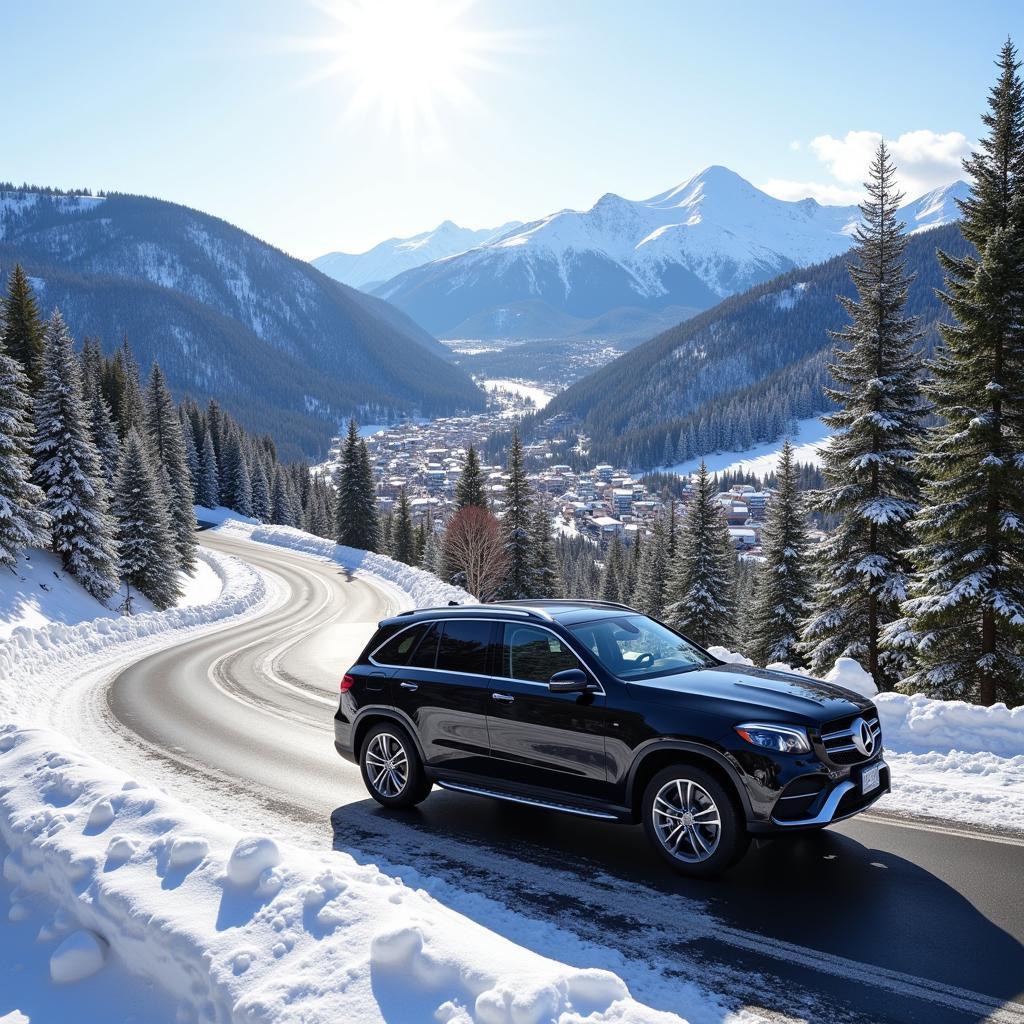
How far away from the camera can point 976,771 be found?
8.51 metres

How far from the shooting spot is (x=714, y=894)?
5.71 meters

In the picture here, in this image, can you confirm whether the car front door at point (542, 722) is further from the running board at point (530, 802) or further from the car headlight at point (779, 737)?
the car headlight at point (779, 737)

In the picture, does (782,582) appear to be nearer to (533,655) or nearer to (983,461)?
(983,461)

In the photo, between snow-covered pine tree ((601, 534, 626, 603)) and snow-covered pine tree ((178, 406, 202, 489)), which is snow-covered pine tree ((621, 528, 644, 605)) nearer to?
snow-covered pine tree ((601, 534, 626, 603))

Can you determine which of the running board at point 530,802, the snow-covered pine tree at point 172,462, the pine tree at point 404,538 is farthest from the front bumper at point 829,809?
the pine tree at point 404,538

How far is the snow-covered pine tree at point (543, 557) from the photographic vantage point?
153 feet

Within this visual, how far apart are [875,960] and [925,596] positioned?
561 inches

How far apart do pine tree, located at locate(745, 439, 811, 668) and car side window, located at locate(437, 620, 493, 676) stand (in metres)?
24.7

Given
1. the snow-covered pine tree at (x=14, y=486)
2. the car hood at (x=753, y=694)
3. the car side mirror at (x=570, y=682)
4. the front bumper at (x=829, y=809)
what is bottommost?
the front bumper at (x=829, y=809)

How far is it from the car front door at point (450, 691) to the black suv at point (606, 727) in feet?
0.05

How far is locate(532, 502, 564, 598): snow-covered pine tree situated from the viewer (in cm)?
4653

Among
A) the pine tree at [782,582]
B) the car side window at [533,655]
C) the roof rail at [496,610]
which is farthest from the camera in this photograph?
the pine tree at [782,582]

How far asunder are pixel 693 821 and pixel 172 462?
61.3 meters

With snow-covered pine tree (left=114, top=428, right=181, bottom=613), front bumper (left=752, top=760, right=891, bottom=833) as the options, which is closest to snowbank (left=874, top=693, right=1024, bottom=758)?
front bumper (left=752, top=760, right=891, bottom=833)
